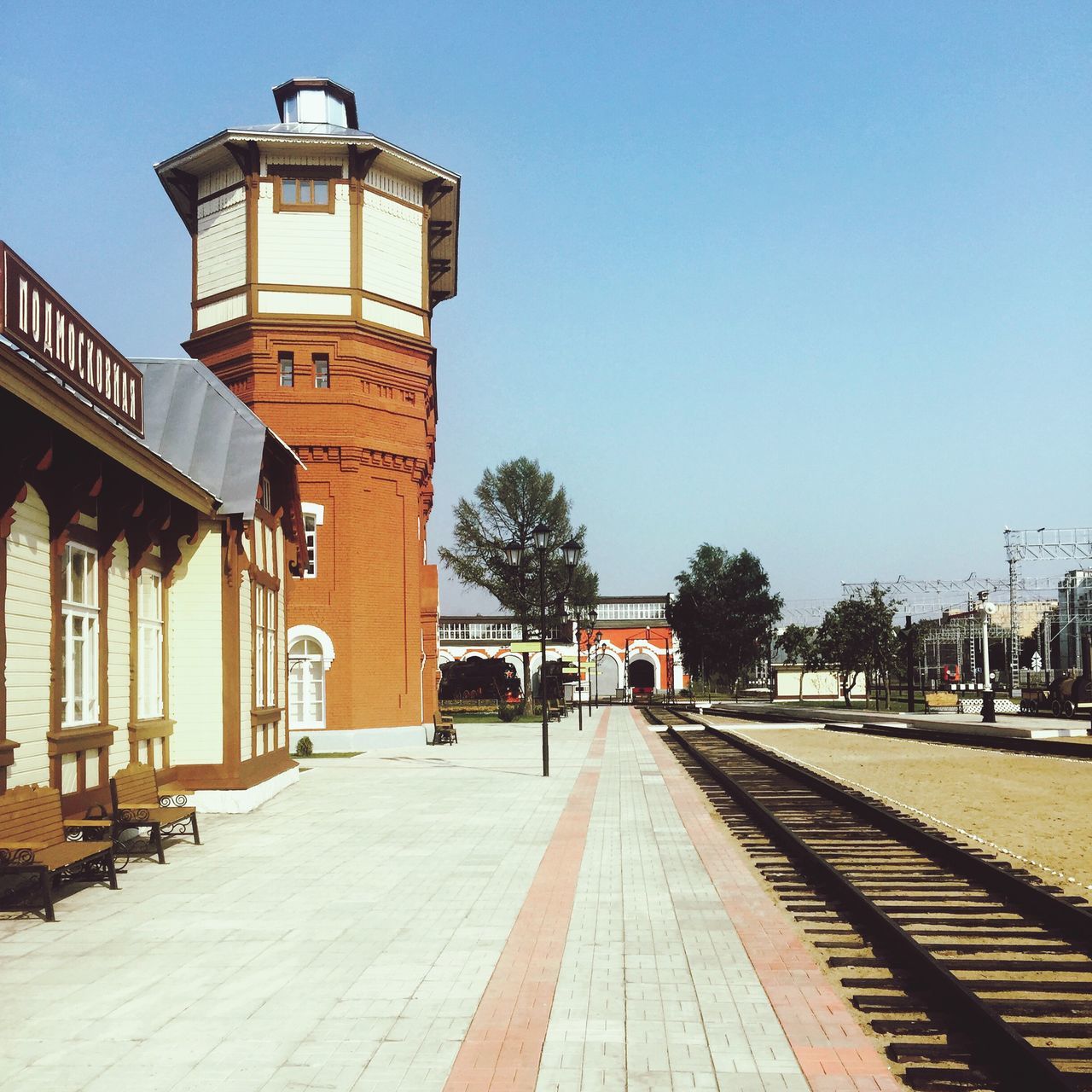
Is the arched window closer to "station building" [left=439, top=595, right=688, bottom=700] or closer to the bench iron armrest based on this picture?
the bench iron armrest

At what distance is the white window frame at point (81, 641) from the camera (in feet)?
37.3

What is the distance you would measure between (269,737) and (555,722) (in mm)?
27499

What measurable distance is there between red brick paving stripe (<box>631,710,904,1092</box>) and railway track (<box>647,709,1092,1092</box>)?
0.14 m

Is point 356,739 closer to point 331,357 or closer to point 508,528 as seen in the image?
point 331,357

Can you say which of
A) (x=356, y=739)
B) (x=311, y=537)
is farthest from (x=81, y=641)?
(x=311, y=537)

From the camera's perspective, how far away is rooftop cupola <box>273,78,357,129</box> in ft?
108

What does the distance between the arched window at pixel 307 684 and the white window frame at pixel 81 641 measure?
16137 millimetres

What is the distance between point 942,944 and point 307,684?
74.4ft

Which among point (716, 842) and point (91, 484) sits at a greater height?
point (91, 484)

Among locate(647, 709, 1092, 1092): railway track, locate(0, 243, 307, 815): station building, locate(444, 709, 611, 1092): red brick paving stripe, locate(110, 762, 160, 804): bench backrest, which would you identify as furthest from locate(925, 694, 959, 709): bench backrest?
locate(110, 762, 160, 804): bench backrest

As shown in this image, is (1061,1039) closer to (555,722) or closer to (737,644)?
(555,722)

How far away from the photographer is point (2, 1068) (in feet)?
16.8

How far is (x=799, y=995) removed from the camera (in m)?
6.16

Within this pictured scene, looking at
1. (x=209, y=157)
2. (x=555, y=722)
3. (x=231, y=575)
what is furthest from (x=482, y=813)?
(x=555, y=722)
